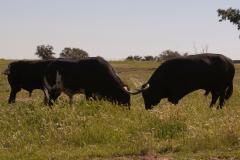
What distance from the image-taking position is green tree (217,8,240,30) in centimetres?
4516

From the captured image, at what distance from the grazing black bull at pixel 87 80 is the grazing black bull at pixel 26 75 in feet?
9.53

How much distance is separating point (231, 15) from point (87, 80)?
30.5 meters

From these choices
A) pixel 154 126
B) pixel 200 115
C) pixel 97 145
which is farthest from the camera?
pixel 200 115

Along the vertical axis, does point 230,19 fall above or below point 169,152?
above

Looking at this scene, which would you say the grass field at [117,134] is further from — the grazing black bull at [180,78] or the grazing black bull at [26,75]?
the grazing black bull at [26,75]

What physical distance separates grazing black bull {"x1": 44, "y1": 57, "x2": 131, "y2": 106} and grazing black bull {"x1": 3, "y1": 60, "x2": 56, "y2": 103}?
9.53 feet

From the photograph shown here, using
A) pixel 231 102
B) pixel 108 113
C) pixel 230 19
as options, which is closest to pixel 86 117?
pixel 108 113

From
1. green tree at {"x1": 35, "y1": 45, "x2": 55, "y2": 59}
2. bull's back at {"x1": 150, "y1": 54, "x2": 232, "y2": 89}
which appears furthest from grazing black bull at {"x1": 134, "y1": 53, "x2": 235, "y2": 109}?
green tree at {"x1": 35, "y1": 45, "x2": 55, "y2": 59}

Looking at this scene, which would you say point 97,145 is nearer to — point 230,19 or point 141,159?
point 141,159

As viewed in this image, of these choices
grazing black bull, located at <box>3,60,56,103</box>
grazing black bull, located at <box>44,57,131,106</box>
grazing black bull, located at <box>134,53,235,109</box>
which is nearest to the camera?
grazing black bull, located at <box>44,57,131,106</box>

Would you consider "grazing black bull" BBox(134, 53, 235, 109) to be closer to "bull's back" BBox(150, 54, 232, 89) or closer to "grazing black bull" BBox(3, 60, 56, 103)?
"bull's back" BBox(150, 54, 232, 89)

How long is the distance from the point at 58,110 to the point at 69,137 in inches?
75.7

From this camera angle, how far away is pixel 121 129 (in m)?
11.1

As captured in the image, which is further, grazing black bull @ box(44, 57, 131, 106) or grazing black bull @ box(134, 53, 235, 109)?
grazing black bull @ box(134, 53, 235, 109)
